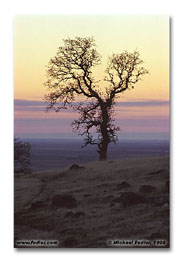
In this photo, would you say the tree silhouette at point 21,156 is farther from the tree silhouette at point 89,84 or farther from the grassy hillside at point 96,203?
the tree silhouette at point 89,84

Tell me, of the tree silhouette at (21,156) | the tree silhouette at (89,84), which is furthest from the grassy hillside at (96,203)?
the tree silhouette at (89,84)

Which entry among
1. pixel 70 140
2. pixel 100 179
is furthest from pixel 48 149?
pixel 100 179

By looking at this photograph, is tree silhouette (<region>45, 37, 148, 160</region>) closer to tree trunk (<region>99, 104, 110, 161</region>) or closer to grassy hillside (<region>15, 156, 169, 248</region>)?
tree trunk (<region>99, 104, 110, 161</region>)

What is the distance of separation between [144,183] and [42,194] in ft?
4.27

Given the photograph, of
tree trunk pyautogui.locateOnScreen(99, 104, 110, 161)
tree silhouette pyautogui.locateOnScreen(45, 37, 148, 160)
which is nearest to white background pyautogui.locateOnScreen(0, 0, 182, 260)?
tree silhouette pyautogui.locateOnScreen(45, 37, 148, 160)

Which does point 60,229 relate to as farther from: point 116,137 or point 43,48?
point 43,48

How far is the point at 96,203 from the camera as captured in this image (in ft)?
23.3

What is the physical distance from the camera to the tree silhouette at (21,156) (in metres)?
7.14

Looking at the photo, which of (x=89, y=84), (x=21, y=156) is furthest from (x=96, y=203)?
(x=89, y=84)

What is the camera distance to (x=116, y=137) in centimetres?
726

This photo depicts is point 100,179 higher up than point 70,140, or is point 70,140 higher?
point 70,140
